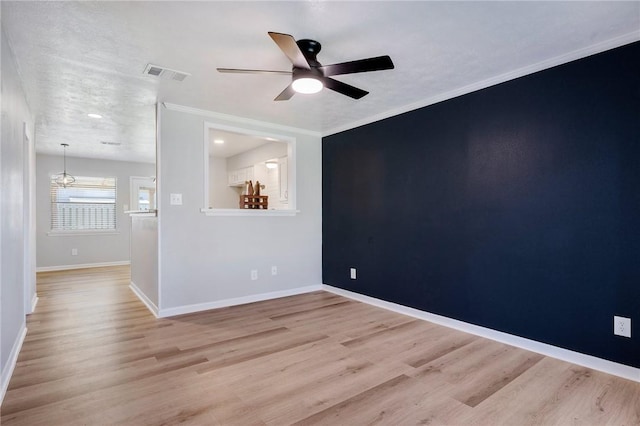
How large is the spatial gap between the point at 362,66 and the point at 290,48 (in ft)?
1.59

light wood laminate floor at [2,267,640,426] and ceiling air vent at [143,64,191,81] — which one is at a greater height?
ceiling air vent at [143,64,191,81]

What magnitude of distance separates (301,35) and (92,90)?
7.54 ft

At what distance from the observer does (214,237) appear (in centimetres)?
396

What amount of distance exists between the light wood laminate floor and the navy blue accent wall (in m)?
0.37

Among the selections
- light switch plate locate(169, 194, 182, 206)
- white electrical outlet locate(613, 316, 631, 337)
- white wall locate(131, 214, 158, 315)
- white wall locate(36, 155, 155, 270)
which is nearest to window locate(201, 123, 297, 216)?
light switch plate locate(169, 194, 182, 206)

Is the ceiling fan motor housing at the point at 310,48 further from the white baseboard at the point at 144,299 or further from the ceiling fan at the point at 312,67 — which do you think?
the white baseboard at the point at 144,299

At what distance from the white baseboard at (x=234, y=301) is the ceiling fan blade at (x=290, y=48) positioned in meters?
2.88

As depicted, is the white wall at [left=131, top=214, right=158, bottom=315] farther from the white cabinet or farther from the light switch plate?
the white cabinet

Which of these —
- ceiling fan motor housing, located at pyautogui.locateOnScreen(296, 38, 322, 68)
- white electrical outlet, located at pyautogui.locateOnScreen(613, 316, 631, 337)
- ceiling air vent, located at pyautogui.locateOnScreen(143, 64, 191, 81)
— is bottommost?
white electrical outlet, located at pyautogui.locateOnScreen(613, 316, 631, 337)

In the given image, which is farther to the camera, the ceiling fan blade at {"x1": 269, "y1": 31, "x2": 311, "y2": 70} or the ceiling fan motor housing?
the ceiling fan motor housing

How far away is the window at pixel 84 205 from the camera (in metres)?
6.81

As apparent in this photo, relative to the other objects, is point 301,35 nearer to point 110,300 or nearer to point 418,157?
point 418,157

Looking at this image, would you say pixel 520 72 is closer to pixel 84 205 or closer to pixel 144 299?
pixel 144 299

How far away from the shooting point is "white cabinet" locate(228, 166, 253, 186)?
6.48 metres
